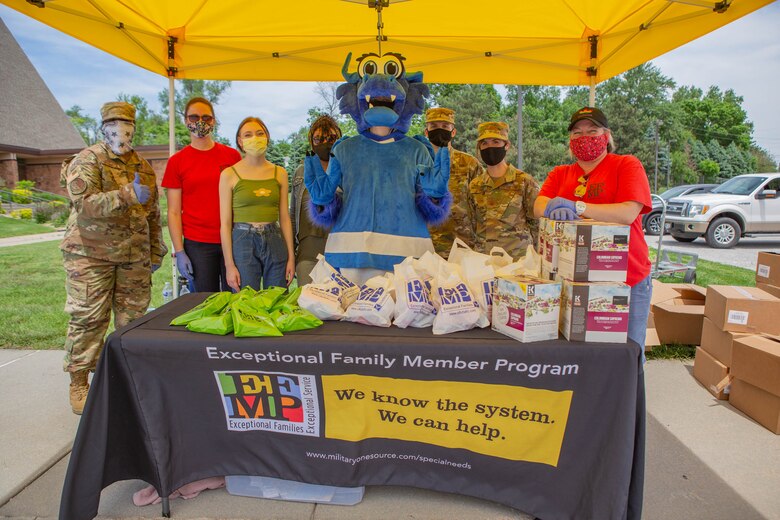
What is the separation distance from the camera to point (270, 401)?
180 cm

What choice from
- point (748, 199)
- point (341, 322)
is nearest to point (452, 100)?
point (748, 199)

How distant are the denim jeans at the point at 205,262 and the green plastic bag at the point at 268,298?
3.78 feet

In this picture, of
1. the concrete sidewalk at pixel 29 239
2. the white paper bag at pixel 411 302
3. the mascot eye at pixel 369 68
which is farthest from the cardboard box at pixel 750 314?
the concrete sidewalk at pixel 29 239

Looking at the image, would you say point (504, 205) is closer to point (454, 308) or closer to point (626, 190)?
point (626, 190)

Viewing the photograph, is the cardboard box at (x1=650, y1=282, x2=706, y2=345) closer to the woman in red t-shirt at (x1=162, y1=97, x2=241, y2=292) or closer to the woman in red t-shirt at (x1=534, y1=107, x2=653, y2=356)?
the woman in red t-shirt at (x1=534, y1=107, x2=653, y2=356)

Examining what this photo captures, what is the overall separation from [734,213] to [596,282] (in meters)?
11.2

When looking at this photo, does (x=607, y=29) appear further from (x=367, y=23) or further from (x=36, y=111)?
(x=36, y=111)

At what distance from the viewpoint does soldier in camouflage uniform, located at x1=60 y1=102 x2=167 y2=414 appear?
2.70 metres

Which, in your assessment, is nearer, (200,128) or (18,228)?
(200,128)

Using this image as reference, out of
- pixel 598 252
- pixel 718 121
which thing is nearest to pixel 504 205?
pixel 598 252

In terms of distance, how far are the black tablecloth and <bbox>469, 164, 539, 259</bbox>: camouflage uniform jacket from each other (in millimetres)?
1753

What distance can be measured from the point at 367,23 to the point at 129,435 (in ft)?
10.8

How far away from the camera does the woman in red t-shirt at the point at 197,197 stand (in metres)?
3.04

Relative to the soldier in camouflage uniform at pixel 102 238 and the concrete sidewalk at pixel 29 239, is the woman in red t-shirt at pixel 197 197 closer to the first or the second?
the soldier in camouflage uniform at pixel 102 238
